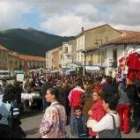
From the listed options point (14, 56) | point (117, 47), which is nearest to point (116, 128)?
point (117, 47)

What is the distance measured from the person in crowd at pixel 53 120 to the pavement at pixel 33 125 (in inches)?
233

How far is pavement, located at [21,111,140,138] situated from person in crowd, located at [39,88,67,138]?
233 inches

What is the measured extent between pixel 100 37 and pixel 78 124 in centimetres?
6934

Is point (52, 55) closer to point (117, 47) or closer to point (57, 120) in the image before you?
point (117, 47)

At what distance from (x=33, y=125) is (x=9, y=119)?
19.1ft

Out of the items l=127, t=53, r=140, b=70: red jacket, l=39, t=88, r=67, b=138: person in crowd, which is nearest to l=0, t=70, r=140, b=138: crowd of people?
l=39, t=88, r=67, b=138: person in crowd

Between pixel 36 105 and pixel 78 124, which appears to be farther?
pixel 36 105

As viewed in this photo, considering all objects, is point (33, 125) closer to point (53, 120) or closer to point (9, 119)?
point (9, 119)

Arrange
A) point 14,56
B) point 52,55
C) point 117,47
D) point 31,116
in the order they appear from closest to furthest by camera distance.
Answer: point 31,116 < point 117,47 < point 52,55 < point 14,56

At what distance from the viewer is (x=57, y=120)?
8.48m

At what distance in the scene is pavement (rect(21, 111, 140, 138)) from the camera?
1499cm

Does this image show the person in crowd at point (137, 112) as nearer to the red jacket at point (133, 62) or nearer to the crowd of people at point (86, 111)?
the crowd of people at point (86, 111)

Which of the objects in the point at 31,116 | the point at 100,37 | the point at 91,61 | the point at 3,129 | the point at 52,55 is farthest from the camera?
the point at 52,55

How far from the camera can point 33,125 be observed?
17984mm
